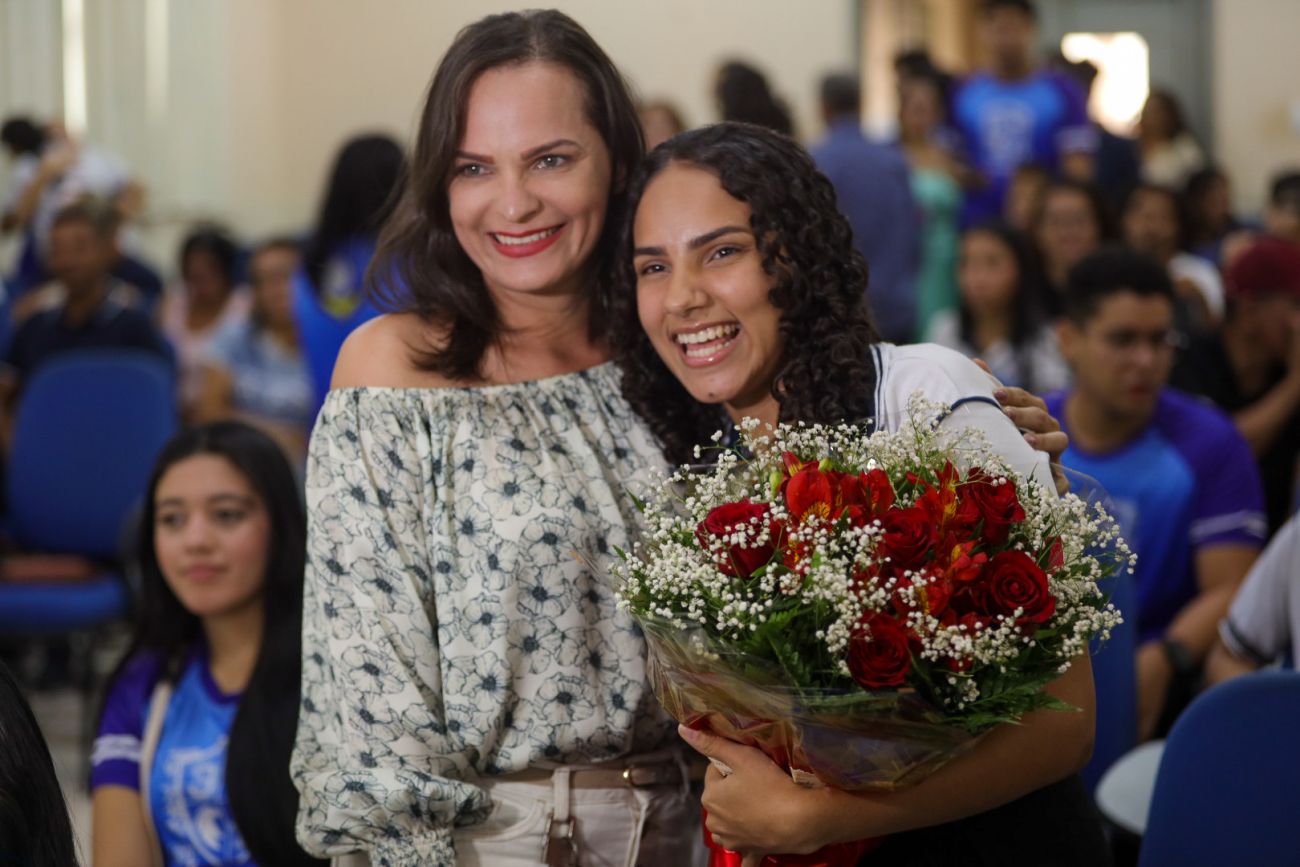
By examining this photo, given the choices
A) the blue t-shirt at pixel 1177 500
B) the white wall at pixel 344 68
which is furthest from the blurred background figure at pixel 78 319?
the blue t-shirt at pixel 1177 500

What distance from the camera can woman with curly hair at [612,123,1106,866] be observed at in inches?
68.1

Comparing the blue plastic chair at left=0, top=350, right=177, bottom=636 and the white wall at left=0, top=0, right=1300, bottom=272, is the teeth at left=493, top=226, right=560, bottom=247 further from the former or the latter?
the white wall at left=0, top=0, right=1300, bottom=272

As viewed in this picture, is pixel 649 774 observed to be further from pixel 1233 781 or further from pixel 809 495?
pixel 1233 781

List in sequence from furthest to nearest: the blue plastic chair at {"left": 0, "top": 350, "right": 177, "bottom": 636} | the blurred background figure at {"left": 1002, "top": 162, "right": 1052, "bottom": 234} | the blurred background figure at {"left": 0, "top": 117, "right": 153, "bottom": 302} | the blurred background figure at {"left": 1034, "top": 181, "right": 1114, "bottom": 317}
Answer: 1. the blurred background figure at {"left": 0, "top": 117, "right": 153, "bottom": 302}
2. the blurred background figure at {"left": 1002, "top": 162, "right": 1052, "bottom": 234}
3. the blurred background figure at {"left": 1034, "top": 181, "right": 1114, "bottom": 317}
4. the blue plastic chair at {"left": 0, "top": 350, "right": 177, "bottom": 636}

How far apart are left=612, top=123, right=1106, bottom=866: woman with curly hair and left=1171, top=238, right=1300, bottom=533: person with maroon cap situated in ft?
9.26

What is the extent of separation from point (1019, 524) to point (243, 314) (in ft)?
18.0

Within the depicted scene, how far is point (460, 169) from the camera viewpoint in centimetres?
214

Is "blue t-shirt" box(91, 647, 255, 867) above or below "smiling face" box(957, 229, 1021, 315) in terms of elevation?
below

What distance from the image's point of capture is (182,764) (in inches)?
101

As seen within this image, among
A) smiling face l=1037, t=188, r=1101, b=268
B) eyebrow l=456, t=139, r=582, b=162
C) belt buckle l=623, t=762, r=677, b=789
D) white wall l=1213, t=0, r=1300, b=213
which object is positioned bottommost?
belt buckle l=623, t=762, r=677, b=789

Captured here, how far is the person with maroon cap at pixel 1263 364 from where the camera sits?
4.46m

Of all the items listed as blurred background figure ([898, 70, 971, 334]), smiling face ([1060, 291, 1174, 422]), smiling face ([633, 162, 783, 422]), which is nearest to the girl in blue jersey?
smiling face ([633, 162, 783, 422])

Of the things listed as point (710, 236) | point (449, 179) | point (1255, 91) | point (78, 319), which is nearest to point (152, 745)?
point (449, 179)

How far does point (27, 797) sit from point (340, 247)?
9.17 ft
